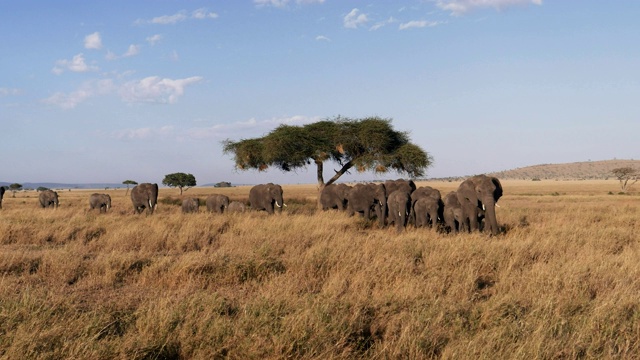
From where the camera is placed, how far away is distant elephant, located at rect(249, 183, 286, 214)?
2153 centimetres

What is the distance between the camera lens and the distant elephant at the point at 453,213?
13.8 meters

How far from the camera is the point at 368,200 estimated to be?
Answer: 60.5ft

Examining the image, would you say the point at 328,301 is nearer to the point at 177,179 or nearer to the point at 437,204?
the point at 437,204

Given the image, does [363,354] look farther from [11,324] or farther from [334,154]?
[334,154]

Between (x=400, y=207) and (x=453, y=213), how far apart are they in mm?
1855

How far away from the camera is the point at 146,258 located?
8.42 meters

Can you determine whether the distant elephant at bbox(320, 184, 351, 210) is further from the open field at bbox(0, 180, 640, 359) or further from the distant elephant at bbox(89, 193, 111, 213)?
the distant elephant at bbox(89, 193, 111, 213)

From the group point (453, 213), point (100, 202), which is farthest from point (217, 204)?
point (453, 213)

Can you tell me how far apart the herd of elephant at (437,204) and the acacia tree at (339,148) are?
10452 millimetres

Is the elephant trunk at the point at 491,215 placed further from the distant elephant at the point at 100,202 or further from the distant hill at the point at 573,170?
the distant hill at the point at 573,170

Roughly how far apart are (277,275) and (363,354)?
3211mm

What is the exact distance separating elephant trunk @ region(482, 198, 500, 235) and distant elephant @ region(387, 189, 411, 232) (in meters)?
2.46

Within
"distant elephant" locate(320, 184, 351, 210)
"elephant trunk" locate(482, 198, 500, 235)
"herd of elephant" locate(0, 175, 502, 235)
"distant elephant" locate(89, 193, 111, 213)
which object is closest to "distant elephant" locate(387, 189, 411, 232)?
"herd of elephant" locate(0, 175, 502, 235)

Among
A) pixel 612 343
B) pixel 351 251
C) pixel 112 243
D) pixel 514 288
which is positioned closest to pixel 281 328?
pixel 612 343
